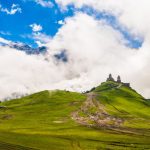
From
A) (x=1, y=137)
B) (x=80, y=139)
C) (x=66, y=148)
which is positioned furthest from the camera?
(x=80, y=139)

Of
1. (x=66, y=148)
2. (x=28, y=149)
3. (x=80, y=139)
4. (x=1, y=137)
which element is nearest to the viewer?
(x=28, y=149)

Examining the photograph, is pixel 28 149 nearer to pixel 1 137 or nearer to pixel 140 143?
pixel 1 137

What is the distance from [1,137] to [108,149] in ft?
182

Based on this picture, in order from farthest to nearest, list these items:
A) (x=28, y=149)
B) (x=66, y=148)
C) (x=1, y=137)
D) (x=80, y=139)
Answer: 1. (x=80, y=139)
2. (x=1, y=137)
3. (x=66, y=148)
4. (x=28, y=149)

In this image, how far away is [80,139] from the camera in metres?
191

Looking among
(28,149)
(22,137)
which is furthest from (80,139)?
(28,149)

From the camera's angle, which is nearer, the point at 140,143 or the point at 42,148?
the point at 42,148

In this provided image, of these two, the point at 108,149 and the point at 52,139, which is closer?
the point at 108,149

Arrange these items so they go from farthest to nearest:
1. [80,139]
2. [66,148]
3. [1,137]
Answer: [80,139] < [1,137] < [66,148]

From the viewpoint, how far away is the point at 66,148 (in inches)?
6196

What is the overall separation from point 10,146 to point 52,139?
3518 centimetres

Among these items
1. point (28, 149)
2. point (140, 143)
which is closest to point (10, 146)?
point (28, 149)

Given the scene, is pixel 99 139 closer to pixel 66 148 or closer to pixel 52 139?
pixel 52 139

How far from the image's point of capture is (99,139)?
19625 centimetres
